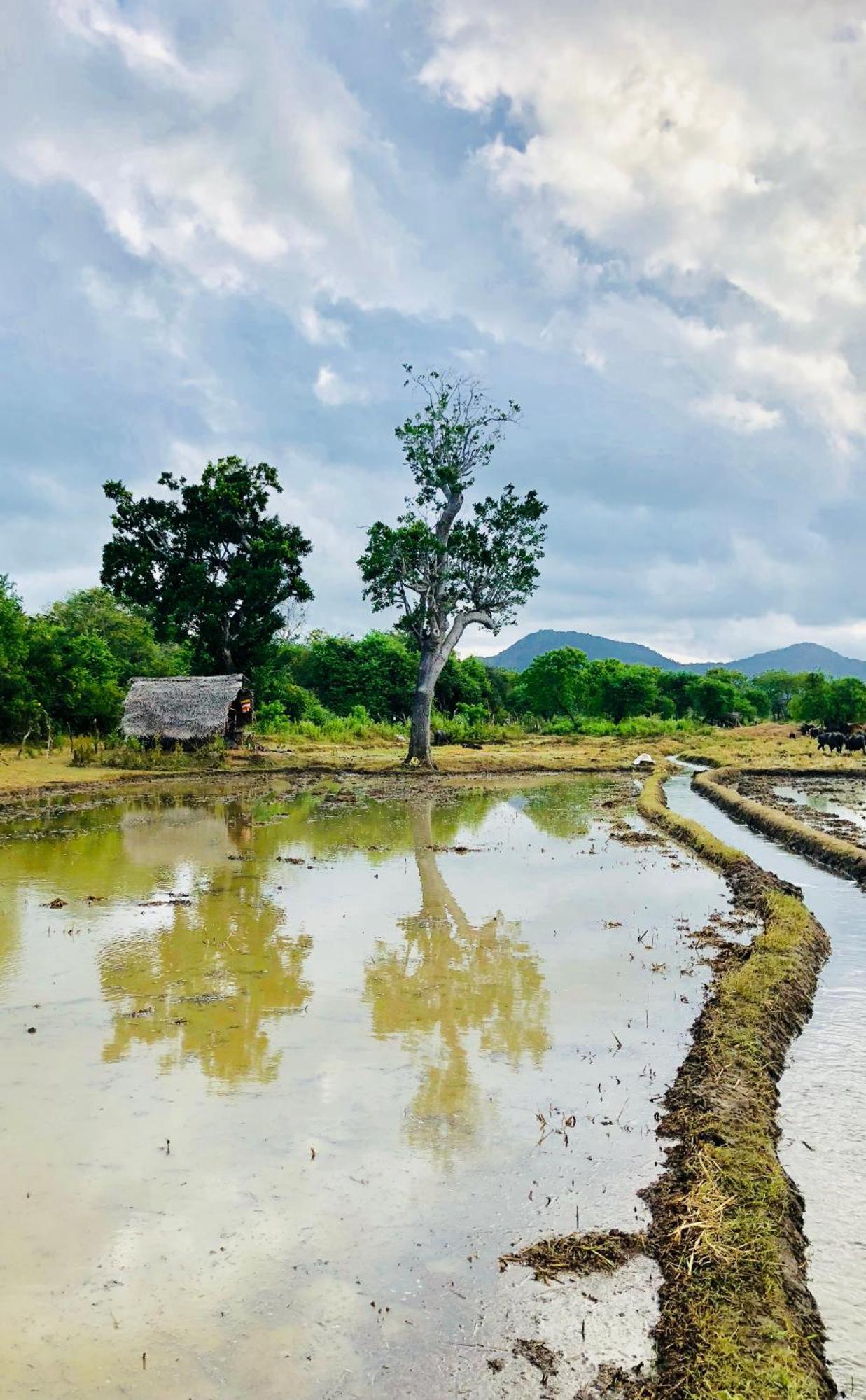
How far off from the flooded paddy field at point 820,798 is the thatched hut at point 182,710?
712 inches

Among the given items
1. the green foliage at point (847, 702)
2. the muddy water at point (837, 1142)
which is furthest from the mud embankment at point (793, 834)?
the green foliage at point (847, 702)

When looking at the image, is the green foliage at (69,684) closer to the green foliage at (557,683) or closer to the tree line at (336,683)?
the tree line at (336,683)

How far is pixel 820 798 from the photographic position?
24547 millimetres

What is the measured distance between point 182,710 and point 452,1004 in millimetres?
25942

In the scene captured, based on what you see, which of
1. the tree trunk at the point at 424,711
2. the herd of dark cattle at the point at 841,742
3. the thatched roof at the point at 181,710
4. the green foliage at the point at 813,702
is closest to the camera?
the thatched roof at the point at 181,710

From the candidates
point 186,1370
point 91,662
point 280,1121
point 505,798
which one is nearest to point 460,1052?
point 280,1121

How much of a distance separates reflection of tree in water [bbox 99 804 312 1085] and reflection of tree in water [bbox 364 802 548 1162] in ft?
3.00

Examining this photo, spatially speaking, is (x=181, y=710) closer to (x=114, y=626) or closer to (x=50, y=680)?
(x=50, y=680)

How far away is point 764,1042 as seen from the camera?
6.70 metres

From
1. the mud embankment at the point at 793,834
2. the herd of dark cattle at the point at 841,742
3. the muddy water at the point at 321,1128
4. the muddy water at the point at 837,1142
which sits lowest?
the muddy water at the point at 837,1142

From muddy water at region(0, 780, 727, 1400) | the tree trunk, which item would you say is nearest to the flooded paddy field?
muddy water at region(0, 780, 727, 1400)

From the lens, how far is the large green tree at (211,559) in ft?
113

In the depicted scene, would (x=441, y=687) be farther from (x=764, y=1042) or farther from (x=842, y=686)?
(x=764, y=1042)

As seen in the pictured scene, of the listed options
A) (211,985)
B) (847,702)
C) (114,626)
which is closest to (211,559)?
(114,626)
